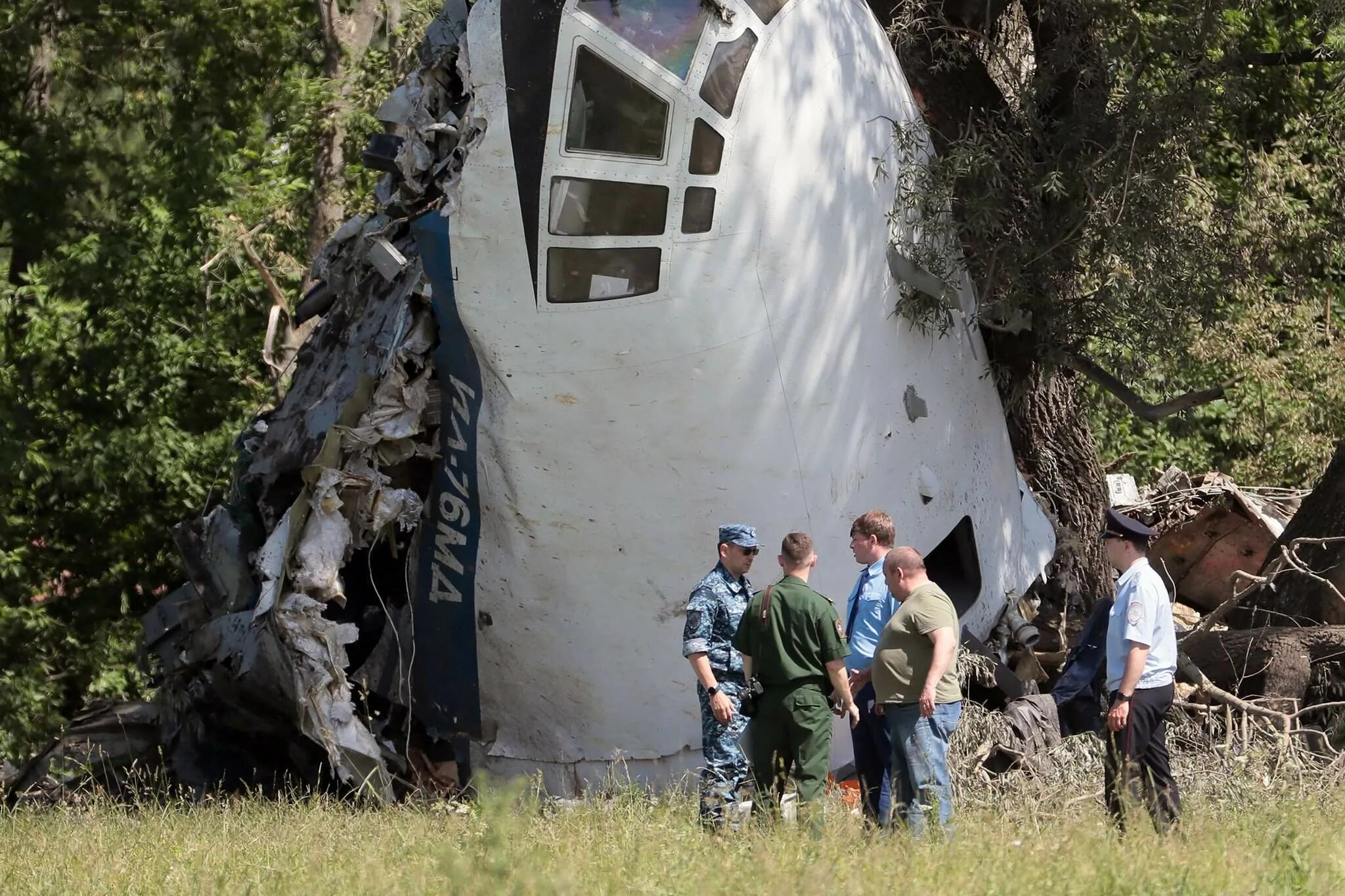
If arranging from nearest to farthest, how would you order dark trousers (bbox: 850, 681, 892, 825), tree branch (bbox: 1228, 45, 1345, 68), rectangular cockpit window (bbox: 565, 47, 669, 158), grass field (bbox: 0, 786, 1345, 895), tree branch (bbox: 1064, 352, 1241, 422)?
grass field (bbox: 0, 786, 1345, 895) < dark trousers (bbox: 850, 681, 892, 825) < rectangular cockpit window (bbox: 565, 47, 669, 158) < tree branch (bbox: 1064, 352, 1241, 422) < tree branch (bbox: 1228, 45, 1345, 68)

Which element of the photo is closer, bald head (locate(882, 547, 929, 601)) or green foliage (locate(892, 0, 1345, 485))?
bald head (locate(882, 547, 929, 601))

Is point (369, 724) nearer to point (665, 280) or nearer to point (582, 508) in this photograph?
point (582, 508)

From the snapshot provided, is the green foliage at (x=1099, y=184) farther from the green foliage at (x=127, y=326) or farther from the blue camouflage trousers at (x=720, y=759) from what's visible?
the green foliage at (x=127, y=326)

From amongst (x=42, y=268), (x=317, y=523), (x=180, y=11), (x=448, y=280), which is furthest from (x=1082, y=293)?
(x=180, y=11)

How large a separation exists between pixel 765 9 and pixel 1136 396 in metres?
4.45

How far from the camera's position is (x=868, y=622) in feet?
23.1

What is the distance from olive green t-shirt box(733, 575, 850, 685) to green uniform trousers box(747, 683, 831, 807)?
0.26 ft

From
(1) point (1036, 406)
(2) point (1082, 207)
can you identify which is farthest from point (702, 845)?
(1) point (1036, 406)

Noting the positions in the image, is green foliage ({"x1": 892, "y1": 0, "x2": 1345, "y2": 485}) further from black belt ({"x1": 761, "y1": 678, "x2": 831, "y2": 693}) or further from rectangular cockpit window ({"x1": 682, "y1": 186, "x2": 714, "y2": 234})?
black belt ({"x1": 761, "y1": 678, "x2": 831, "y2": 693})

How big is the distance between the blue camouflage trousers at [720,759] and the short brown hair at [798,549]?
0.63 metres

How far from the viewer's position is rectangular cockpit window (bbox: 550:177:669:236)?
27.1 feet

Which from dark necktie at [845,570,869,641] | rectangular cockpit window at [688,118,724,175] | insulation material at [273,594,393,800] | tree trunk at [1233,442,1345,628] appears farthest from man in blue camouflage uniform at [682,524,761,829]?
tree trunk at [1233,442,1345,628]

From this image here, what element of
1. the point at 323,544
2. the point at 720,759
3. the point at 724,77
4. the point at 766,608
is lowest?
the point at 720,759

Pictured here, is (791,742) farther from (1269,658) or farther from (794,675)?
(1269,658)
